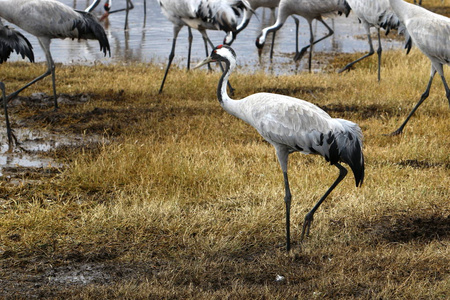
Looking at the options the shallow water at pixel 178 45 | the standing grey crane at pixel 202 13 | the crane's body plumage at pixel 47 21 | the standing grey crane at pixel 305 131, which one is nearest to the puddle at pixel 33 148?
the crane's body plumage at pixel 47 21

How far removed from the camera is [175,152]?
5.50 meters

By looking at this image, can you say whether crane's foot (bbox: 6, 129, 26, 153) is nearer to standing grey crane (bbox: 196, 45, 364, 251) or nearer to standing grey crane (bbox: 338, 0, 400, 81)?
standing grey crane (bbox: 196, 45, 364, 251)

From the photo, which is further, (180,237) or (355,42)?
(355,42)

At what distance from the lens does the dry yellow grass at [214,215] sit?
132 inches

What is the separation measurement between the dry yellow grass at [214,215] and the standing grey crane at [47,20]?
86 centimetres

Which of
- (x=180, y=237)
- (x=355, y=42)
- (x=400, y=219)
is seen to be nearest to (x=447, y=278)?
(x=400, y=219)

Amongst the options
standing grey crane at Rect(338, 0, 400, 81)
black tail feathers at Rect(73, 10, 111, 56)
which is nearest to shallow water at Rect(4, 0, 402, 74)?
standing grey crane at Rect(338, 0, 400, 81)

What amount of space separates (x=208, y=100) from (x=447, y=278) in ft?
15.5

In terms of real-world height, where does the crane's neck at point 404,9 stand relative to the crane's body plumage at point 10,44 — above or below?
above

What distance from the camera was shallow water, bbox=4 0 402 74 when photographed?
35.2 ft

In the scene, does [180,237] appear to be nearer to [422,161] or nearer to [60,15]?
→ [422,161]

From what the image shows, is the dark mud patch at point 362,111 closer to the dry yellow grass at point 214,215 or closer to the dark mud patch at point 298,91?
the dry yellow grass at point 214,215

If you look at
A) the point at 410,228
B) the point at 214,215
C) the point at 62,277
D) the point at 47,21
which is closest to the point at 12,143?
the point at 47,21

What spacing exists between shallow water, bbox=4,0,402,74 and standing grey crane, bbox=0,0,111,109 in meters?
2.69
